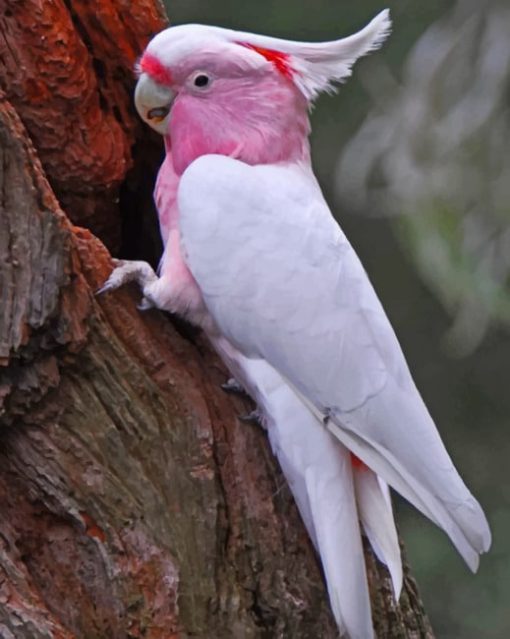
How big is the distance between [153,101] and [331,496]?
632mm

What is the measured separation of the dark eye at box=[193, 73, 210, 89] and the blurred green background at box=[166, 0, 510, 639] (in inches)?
45.0

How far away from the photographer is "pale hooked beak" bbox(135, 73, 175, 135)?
1.78m

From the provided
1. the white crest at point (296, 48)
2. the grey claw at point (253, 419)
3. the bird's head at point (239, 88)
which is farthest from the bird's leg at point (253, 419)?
the white crest at point (296, 48)

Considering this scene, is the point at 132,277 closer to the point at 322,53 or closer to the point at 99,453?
the point at 99,453

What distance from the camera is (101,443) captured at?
1.64 metres

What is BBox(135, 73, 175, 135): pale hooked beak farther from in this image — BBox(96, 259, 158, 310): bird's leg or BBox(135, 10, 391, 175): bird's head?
BBox(96, 259, 158, 310): bird's leg

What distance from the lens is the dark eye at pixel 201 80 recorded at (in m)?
1.79

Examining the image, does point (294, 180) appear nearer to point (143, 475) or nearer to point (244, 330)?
point (244, 330)

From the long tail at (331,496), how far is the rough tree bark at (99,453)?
63 mm

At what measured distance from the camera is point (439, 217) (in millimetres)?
2887

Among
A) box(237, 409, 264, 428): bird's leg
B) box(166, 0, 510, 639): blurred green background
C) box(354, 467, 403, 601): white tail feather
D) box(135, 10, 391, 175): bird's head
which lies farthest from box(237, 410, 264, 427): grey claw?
box(166, 0, 510, 639): blurred green background

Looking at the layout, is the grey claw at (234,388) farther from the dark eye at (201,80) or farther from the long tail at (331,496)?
the dark eye at (201,80)

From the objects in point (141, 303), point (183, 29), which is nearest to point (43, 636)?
point (141, 303)

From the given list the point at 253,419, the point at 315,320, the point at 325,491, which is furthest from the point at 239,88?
the point at 325,491
